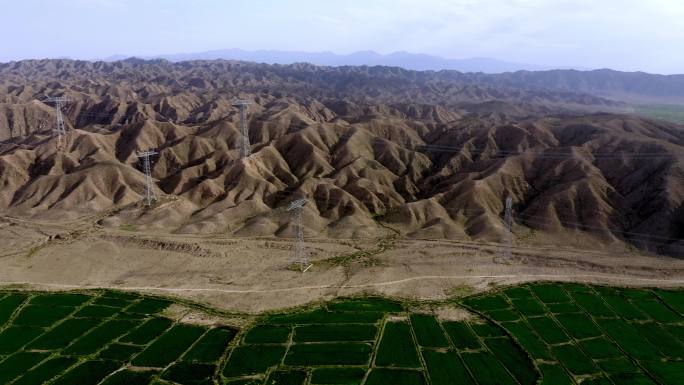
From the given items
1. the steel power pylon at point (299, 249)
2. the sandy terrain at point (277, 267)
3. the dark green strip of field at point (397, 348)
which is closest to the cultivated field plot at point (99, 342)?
the sandy terrain at point (277, 267)

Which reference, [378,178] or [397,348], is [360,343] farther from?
[378,178]

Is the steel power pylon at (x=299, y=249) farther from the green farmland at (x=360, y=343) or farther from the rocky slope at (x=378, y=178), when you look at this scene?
the green farmland at (x=360, y=343)

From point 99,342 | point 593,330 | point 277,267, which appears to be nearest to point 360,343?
point 277,267

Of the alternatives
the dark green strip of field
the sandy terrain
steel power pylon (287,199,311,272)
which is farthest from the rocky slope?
the dark green strip of field

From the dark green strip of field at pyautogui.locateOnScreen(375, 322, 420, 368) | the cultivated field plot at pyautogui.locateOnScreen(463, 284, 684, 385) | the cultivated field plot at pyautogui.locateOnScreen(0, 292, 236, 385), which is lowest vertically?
the cultivated field plot at pyautogui.locateOnScreen(0, 292, 236, 385)

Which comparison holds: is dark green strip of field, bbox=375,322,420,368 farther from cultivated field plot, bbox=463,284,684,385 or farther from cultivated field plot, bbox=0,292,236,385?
Answer: cultivated field plot, bbox=0,292,236,385

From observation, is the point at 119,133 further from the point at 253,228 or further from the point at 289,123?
the point at 253,228
